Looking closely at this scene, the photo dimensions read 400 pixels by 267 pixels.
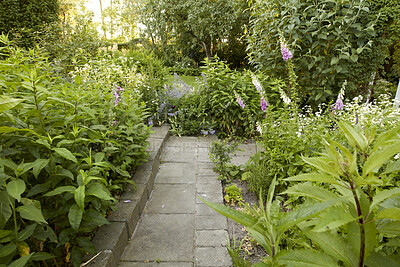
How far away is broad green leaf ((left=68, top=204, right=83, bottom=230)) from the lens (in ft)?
4.85

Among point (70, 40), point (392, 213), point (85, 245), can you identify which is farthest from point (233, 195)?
point (70, 40)

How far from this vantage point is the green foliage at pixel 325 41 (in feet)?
13.6

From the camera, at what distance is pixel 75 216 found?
1.51 metres

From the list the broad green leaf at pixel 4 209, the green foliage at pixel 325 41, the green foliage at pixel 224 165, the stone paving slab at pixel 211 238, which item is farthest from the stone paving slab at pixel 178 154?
the broad green leaf at pixel 4 209

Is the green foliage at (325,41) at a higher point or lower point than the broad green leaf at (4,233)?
higher

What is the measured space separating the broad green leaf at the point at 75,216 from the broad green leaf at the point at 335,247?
3.92 feet

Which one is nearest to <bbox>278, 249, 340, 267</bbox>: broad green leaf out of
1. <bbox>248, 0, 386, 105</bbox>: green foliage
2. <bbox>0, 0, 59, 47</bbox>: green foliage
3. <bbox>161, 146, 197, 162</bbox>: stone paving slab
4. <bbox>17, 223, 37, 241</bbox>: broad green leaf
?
<bbox>17, 223, 37, 241</bbox>: broad green leaf

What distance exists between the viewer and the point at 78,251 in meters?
1.67

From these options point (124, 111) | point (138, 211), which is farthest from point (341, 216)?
point (124, 111)

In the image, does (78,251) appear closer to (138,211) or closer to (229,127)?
(138,211)

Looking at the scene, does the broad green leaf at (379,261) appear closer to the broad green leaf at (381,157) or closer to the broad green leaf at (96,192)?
the broad green leaf at (381,157)

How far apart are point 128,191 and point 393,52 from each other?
586 cm

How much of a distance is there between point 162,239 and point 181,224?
25 centimetres

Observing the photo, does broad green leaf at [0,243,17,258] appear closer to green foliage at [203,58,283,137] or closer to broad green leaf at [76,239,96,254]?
broad green leaf at [76,239,96,254]
